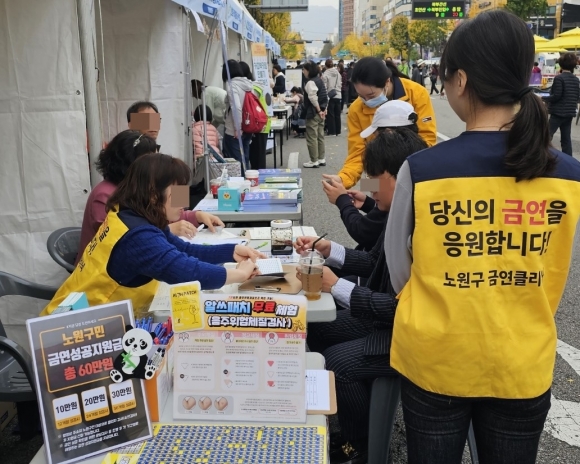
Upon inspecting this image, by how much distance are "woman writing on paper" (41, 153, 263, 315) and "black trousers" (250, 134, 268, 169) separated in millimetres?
5900

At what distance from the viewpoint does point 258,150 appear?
26.9ft

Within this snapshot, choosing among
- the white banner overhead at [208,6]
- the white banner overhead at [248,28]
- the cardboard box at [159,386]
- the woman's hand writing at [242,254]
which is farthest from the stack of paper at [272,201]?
the white banner overhead at [248,28]

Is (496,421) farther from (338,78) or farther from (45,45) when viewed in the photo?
(338,78)

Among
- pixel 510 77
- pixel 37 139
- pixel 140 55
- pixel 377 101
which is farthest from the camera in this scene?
pixel 140 55

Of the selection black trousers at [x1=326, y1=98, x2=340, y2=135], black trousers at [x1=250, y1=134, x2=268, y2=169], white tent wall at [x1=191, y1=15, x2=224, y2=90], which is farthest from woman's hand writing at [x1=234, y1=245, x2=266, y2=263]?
black trousers at [x1=326, y1=98, x2=340, y2=135]

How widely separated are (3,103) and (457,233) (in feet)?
9.36

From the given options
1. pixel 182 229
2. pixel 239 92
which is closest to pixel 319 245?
pixel 182 229

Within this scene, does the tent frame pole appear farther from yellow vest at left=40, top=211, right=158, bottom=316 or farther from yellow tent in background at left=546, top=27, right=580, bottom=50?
yellow tent in background at left=546, top=27, right=580, bottom=50

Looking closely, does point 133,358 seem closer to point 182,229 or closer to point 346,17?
point 182,229

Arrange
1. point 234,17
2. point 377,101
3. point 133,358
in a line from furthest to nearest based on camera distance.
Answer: point 234,17 < point 377,101 < point 133,358

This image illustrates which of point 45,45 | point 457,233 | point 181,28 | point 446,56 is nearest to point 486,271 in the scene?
point 457,233

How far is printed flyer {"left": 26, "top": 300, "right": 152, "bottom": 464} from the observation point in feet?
4.30

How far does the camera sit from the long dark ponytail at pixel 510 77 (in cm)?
124

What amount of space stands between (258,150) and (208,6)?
2.91 metres
